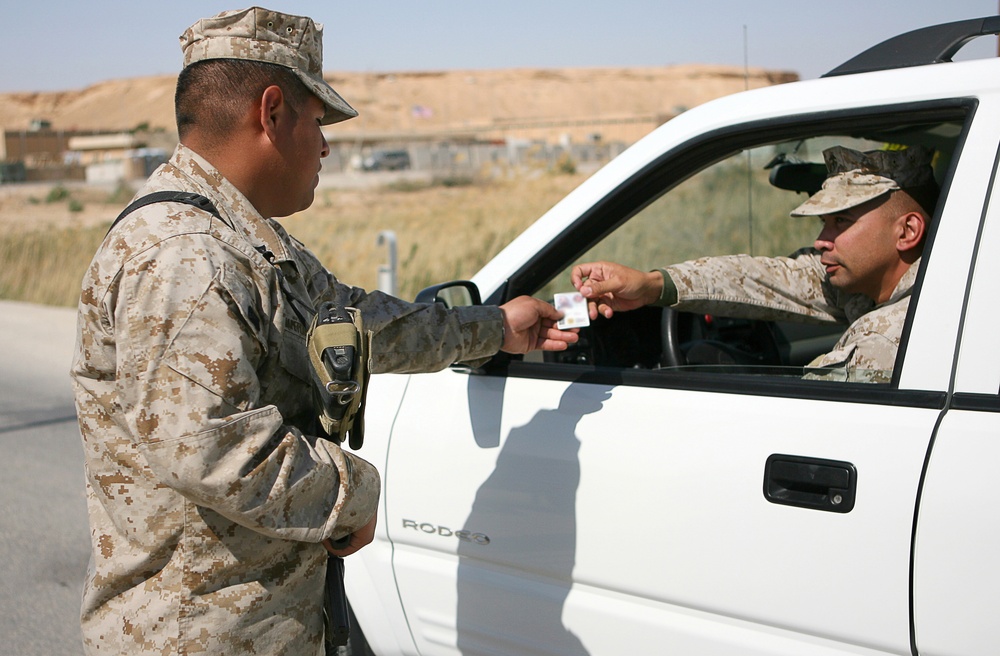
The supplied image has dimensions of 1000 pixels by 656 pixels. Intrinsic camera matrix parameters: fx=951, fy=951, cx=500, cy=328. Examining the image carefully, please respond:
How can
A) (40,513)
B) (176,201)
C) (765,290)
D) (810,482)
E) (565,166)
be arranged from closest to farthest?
(176,201), (810,482), (765,290), (40,513), (565,166)

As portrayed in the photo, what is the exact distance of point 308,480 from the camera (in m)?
1.59

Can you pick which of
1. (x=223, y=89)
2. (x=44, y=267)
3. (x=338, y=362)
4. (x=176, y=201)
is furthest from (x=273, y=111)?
(x=44, y=267)

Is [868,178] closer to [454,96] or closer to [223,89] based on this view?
[223,89]

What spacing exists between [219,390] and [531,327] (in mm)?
960

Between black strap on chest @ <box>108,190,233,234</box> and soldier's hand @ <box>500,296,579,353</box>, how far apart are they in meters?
0.77

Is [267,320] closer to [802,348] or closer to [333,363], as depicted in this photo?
[333,363]

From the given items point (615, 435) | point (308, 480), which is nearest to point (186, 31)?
point (308, 480)

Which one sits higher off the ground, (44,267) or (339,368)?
(339,368)

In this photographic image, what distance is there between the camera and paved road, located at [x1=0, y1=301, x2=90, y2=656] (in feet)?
12.0

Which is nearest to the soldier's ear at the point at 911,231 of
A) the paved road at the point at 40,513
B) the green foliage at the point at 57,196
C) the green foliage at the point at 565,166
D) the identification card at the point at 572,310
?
the identification card at the point at 572,310

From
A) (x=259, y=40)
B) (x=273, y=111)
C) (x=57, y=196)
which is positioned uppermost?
(x=57, y=196)

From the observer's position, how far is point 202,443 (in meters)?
1.49

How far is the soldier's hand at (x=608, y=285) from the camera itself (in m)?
2.49

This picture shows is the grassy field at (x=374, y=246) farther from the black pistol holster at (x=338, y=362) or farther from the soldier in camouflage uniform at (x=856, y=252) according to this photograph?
the black pistol holster at (x=338, y=362)
